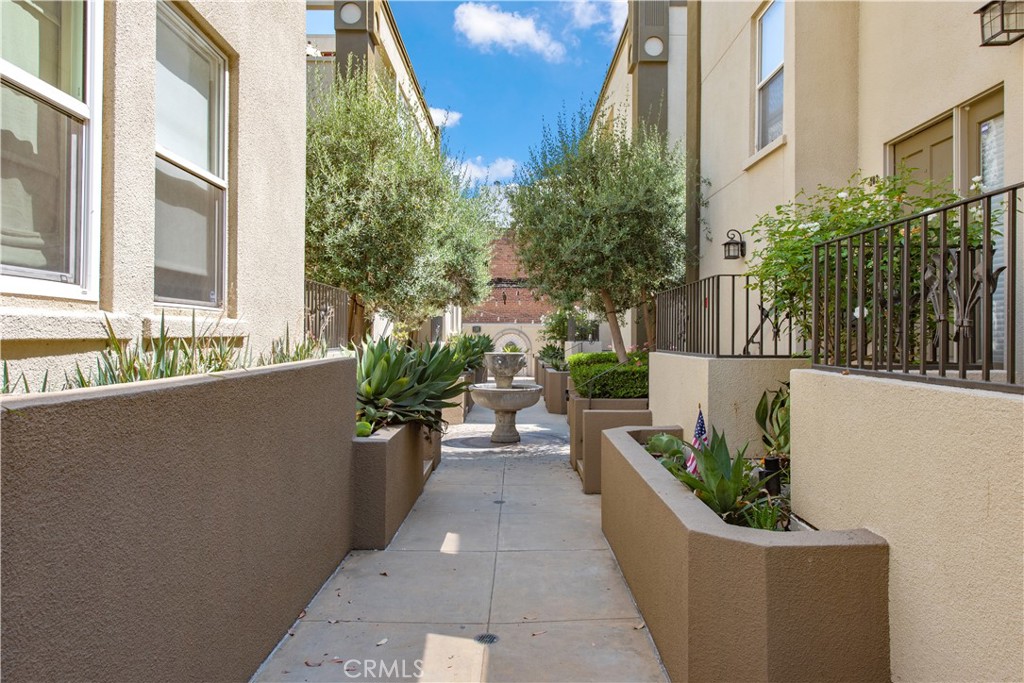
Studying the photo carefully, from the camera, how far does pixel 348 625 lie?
12.4ft

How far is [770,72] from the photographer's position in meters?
7.68

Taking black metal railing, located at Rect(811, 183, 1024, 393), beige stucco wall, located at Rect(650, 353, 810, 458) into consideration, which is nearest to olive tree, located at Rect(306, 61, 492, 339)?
beige stucco wall, located at Rect(650, 353, 810, 458)

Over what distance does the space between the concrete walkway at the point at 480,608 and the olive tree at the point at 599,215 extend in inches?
183

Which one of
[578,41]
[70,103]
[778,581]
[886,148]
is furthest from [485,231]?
[778,581]

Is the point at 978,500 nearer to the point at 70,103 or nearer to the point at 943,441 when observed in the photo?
the point at 943,441

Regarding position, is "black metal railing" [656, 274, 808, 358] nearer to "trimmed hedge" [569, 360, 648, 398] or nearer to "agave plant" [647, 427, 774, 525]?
"trimmed hedge" [569, 360, 648, 398]

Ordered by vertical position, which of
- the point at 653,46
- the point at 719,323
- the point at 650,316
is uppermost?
the point at 653,46

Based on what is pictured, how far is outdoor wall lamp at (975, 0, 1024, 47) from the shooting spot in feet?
14.8

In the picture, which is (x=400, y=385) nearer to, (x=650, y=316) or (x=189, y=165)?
(x=189, y=165)

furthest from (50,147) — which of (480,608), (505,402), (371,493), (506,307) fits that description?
(506,307)

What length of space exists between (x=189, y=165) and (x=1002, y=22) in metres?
5.79

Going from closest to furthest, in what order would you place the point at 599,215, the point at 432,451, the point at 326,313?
the point at 326,313 → the point at 432,451 → the point at 599,215

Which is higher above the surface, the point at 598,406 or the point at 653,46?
the point at 653,46

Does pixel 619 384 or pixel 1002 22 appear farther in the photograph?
pixel 619 384
